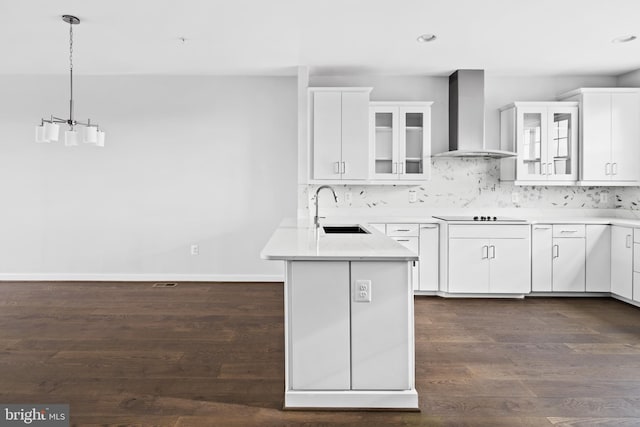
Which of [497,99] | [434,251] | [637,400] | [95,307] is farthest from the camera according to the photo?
[497,99]

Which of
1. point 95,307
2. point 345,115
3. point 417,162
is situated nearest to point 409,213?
point 417,162

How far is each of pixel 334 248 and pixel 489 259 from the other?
9.24 ft

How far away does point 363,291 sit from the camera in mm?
2328

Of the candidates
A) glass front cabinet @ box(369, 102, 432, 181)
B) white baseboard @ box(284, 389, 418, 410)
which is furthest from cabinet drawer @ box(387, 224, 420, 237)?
white baseboard @ box(284, 389, 418, 410)

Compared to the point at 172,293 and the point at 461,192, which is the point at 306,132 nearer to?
the point at 461,192

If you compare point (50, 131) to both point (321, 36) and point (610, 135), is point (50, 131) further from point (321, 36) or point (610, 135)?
point (610, 135)

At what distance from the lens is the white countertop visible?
2248 millimetres

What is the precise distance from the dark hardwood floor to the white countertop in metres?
0.80

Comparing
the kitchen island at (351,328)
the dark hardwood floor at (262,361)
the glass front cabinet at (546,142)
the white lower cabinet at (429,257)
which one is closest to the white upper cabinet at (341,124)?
the white lower cabinet at (429,257)

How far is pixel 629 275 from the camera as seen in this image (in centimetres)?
439

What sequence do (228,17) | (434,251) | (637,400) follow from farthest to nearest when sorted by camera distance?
(434,251)
(228,17)
(637,400)

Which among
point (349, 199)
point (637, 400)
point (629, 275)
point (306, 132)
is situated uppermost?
point (306, 132)

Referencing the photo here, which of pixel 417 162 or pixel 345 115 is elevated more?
pixel 345 115

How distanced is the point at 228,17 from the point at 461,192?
323 centimetres
